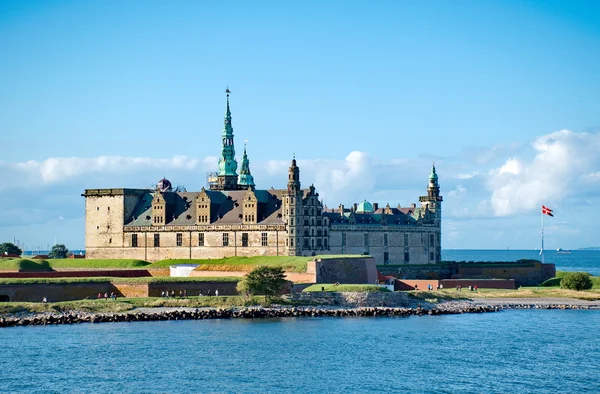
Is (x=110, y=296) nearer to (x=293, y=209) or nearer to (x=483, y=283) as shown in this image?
(x=293, y=209)

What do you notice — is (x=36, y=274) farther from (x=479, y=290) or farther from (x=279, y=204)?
(x=479, y=290)

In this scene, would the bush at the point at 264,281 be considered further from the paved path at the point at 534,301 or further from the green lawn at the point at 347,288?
the paved path at the point at 534,301

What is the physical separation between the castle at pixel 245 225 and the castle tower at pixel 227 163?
0.12 m

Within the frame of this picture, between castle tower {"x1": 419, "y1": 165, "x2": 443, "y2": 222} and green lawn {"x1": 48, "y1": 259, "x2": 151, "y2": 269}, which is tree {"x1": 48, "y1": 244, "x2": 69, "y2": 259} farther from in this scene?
castle tower {"x1": 419, "y1": 165, "x2": 443, "y2": 222}

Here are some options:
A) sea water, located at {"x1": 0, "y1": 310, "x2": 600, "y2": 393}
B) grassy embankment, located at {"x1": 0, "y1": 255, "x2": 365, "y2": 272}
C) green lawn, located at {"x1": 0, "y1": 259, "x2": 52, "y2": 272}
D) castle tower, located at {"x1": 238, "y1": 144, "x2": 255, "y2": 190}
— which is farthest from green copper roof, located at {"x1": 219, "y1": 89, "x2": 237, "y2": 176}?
sea water, located at {"x1": 0, "y1": 310, "x2": 600, "y2": 393}

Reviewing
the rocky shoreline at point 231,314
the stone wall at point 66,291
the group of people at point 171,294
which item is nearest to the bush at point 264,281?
the rocky shoreline at point 231,314

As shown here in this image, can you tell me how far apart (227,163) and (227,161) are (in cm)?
25

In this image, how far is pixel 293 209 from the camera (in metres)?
110

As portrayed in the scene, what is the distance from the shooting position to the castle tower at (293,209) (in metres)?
109

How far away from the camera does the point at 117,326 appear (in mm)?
78062

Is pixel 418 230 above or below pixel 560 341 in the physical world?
above

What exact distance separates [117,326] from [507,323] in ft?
96.6

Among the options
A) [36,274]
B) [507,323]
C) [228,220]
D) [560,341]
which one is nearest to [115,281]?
[36,274]

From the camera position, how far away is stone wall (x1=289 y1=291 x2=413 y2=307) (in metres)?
90.1
